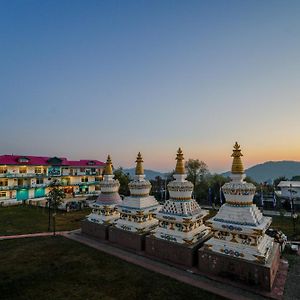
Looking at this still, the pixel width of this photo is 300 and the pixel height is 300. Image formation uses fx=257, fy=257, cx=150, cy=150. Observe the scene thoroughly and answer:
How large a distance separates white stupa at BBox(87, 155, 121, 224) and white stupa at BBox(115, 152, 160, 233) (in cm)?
240

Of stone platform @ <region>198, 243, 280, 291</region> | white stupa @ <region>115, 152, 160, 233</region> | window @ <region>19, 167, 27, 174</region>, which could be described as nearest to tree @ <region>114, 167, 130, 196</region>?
window @ <region>19, 167, 27, 174</region>

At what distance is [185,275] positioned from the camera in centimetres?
1711

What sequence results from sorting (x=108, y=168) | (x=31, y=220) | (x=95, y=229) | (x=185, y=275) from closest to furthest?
(x=185, y=275) → (x=95, y=229) → (x=108, y=168) → (x=31, y=220)

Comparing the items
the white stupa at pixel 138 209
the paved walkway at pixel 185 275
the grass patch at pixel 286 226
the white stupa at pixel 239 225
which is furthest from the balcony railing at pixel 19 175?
the white stupa at pixel 239 225

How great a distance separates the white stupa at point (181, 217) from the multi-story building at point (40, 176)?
41659 mm

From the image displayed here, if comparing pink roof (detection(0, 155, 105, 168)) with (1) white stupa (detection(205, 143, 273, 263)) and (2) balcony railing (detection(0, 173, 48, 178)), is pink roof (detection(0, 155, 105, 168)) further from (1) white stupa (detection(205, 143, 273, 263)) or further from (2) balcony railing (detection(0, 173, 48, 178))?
(1) white stupa (detection(205, 143, 273, 263))

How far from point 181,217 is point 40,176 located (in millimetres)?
46028

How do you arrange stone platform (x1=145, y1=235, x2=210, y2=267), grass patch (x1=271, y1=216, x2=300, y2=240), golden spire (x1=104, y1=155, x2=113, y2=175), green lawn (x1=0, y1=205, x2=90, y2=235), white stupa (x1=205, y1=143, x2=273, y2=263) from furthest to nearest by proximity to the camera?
green lawn (x1=0, y1=205, x2=90, y2=235) < golden spire (x1=104, y1=155, x2=113, y2=175) < grass patch (x1=271, y1=216, x2=300, y2=240) < stone platform (x1=145, y1=235, x2=210, y2=267) < white stupa (x1=205, y1=143, x2=273, y2=263)

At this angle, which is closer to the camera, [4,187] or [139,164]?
[139,164]

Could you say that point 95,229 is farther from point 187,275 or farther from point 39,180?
point 39,180

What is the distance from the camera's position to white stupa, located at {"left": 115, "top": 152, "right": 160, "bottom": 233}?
23.0 m

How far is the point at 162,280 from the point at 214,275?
3487mm

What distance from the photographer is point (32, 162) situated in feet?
185

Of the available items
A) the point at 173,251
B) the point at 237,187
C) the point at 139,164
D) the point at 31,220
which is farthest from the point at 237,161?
the point at 31,220
